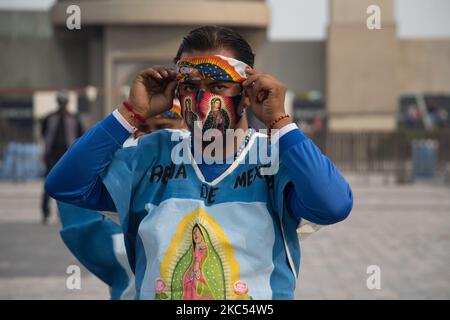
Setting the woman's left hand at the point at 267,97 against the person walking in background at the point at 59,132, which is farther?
the person walking in background at the point at 59,132

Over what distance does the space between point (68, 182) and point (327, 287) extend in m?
5.44

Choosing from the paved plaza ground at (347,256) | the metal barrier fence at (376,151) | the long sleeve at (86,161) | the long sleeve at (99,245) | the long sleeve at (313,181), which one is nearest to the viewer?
the long sleeve at (313,181)

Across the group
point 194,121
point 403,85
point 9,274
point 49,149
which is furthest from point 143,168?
point 403,85

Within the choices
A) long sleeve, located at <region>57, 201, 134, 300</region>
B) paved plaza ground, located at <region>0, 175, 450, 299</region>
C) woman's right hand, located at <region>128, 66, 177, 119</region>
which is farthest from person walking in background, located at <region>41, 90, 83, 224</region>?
woman's right hand, located at <region>128, 66, 177, 119</region>

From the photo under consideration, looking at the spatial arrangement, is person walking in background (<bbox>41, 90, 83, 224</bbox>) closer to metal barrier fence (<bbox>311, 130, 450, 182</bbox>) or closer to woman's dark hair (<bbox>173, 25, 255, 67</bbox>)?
woman's dark hair (<bbox>173, 25, 255, 67</bbox>)

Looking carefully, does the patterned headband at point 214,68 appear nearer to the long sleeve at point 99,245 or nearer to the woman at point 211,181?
the woman at point 211,181

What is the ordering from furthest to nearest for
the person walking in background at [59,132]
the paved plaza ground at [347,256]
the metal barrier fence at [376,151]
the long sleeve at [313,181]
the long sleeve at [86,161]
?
the metal barrier fence at [376,151], the person walking in background at [59,132], the paved plaza ground at [347,256], the long sleeve at [86,161], the long sleeve at [313,181]

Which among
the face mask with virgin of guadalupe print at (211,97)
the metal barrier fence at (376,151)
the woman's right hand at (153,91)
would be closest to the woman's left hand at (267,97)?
the face mask with virgin of guadalupe print at (211,97)

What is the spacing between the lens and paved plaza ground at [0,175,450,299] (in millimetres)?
8492

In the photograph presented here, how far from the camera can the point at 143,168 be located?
3.56 meters

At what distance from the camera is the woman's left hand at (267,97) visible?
3.36 m

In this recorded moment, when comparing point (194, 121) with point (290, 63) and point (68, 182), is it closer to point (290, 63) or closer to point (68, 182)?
point (68, 182)

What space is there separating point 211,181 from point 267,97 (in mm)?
354

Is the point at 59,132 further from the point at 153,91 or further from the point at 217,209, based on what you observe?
the point at 217,209
